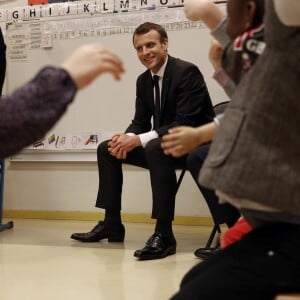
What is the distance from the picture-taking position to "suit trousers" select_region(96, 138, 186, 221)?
7.99 ft

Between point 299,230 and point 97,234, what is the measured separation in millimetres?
1965

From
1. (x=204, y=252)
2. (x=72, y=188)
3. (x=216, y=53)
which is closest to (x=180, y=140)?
(x=216, y=53)

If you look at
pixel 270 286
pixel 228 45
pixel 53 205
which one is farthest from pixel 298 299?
pixel 53 205

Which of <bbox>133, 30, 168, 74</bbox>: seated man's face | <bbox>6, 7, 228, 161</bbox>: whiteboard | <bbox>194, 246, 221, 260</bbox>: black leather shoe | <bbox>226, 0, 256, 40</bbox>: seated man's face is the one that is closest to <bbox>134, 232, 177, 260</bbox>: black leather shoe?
<bbox>194, 246, 221, 260</bbox>: black leather shoe

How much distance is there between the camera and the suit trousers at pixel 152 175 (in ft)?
7.99

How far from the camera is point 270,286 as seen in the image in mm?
873

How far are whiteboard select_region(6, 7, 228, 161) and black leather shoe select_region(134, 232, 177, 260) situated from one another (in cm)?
115

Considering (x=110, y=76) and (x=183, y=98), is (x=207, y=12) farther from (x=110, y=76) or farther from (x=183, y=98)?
(x=110, y=76)

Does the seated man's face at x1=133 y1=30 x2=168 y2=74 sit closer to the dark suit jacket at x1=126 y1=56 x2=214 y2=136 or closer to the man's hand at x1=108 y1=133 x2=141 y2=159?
the dark suit jacket at x1=126 y1=56 x2=214 y2=136

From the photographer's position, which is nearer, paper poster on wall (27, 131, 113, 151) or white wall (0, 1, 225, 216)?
white wall (0, 1, 225, 216)

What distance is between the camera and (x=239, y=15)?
99 cm

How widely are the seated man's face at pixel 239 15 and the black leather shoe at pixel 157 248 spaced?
1.52m

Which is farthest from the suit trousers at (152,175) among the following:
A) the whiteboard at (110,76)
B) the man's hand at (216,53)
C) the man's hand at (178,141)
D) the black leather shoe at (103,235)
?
the man's hand at (178,141)

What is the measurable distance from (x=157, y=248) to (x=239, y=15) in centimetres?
157
